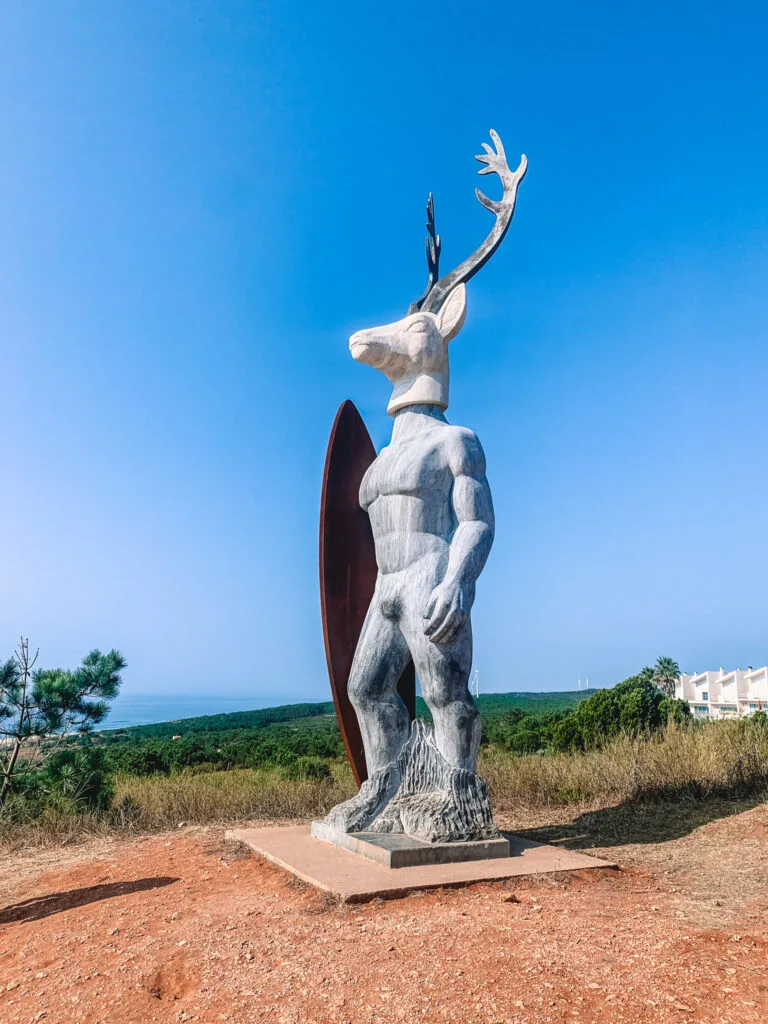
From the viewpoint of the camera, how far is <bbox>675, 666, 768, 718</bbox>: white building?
43.8 metres

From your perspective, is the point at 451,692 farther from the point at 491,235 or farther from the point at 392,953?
the point at 491,235

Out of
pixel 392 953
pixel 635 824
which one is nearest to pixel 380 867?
pixel 392 953

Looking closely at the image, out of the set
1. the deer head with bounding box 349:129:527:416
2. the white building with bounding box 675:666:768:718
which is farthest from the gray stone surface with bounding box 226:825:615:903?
the white building with bounding box 675:666:768:718

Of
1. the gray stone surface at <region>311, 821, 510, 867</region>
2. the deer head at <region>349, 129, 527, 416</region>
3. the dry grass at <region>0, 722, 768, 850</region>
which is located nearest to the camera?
the gray stone surface at <region>311, 821, 510, 867</region>

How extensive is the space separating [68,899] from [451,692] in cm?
237

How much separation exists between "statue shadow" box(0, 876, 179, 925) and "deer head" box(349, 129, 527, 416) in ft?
10.7

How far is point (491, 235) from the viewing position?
220 inches

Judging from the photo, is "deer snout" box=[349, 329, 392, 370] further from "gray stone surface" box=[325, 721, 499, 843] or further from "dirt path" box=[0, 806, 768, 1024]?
"dirt path" box=[0, 806, 768, 1024]

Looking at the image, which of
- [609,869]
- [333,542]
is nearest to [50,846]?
[333,542]

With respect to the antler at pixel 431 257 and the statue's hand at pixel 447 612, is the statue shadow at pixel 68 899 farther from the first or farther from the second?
the antler at pixel 431 257

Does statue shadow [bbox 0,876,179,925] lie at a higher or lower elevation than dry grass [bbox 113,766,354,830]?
lower

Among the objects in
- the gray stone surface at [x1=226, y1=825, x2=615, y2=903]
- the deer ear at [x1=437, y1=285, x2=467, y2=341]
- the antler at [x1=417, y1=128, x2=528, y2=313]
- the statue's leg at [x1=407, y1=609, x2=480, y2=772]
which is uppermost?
the antler at [x1=417, y1=128, x2=528, y2=313]

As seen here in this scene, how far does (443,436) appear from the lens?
16.3 feet

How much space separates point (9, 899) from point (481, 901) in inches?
106
